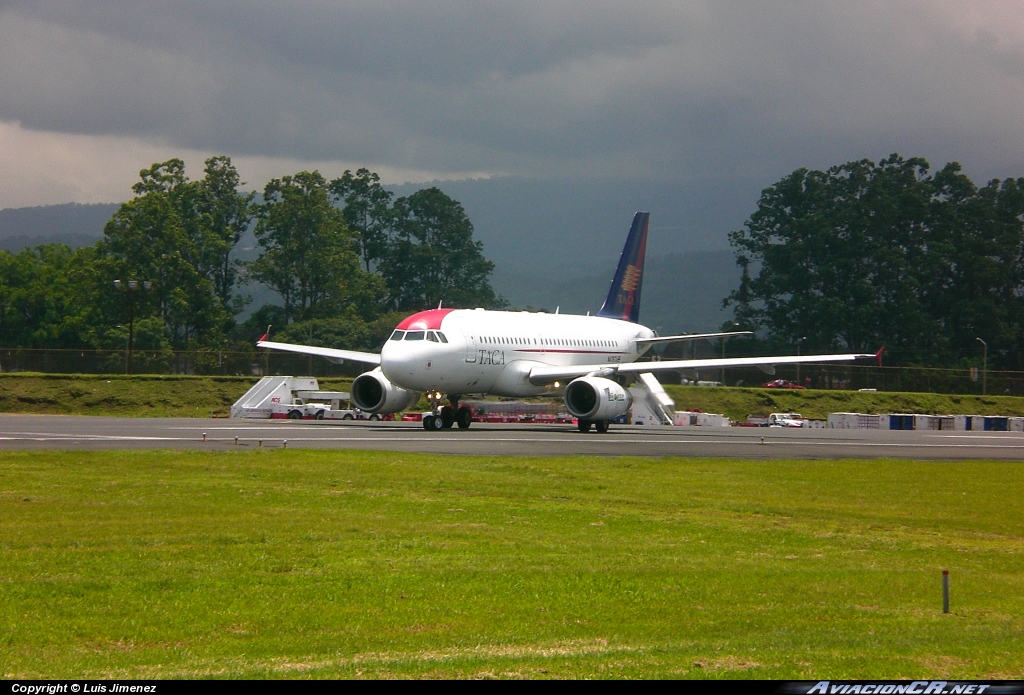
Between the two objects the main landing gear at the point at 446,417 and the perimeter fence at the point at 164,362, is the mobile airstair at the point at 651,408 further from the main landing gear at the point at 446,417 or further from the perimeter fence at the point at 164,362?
the perimeter fence at the point at 164,362

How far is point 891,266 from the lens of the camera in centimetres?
11200

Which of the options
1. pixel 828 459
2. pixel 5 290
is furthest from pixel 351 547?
pixel 5 290

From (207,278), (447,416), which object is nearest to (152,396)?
(447,416)

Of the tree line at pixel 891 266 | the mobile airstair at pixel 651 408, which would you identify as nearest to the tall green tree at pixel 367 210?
the tree line at pixel 891 266

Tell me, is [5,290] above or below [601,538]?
above

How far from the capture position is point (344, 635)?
9.24 metres

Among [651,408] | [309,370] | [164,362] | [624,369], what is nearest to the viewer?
[624,369]

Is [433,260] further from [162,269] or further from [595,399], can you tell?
[595,399]

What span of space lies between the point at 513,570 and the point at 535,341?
32575mm

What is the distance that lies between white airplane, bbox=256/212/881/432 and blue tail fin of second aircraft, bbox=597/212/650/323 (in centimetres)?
891

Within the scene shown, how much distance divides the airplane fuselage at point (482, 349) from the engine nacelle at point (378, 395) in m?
1.99

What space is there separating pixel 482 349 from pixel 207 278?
2799 inches

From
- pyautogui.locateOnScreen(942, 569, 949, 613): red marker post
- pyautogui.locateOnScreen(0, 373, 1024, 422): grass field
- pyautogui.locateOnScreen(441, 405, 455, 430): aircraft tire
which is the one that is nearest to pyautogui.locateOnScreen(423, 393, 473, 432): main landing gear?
pyautogui.locateOnScreen(441, 405, 455, 430): aircraft tire

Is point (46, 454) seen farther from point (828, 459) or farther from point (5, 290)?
point (5, 290)
